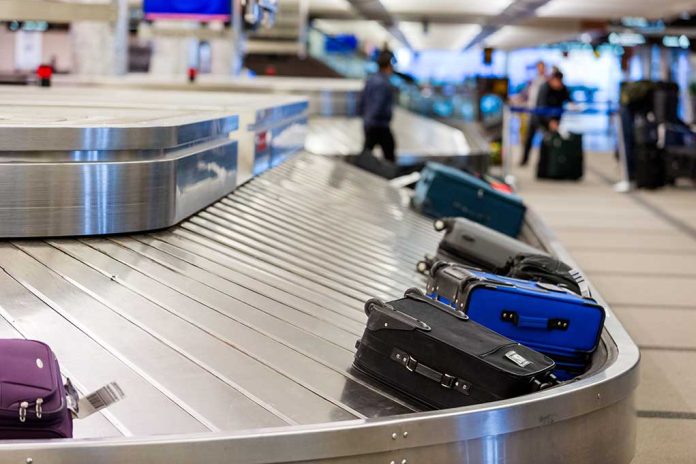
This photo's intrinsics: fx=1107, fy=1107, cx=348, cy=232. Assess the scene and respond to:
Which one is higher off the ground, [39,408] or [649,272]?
[39,408]

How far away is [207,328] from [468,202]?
14.9 feet

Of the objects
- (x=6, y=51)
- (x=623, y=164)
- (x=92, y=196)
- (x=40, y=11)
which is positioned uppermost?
(x=40, y=11)

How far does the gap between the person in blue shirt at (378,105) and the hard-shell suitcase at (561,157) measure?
4809mm

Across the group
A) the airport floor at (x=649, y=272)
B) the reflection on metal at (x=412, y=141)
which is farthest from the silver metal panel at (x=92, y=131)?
the reflection on metal at (x=412, y=141)

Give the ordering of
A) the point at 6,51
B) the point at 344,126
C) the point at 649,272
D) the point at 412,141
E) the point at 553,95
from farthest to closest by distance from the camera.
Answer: the point at 6,51, the point at 553,95, the point at 344,126, the point at 412,141, the point at 649,272

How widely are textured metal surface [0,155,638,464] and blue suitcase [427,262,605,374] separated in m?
→ 0.12

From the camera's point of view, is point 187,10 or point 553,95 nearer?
point 187,10

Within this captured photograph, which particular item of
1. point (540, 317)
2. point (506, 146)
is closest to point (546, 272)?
point (540, 317)

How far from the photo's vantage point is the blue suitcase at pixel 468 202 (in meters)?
7.79

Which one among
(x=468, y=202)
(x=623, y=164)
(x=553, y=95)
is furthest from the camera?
(x=553, y=95)

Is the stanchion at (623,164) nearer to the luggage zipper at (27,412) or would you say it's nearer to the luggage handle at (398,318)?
the luggage handle at (398,318)

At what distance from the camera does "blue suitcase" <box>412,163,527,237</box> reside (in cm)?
779

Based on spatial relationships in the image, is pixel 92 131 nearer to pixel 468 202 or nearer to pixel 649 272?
pixel 468 202

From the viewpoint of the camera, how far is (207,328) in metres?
3.49
